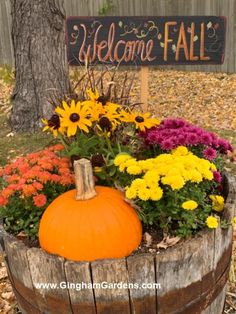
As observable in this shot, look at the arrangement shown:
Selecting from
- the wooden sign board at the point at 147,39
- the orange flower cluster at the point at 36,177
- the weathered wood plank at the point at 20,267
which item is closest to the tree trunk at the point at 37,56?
the wooden sign board at the point at 147,39

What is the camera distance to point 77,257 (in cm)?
182

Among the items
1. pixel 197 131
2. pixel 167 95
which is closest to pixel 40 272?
pixel 197 131

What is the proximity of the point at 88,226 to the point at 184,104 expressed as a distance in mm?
5371

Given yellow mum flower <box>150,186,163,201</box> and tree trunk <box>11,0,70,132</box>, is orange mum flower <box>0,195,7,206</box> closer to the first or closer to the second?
yellow mum flower <box>150,186,163,201</box>

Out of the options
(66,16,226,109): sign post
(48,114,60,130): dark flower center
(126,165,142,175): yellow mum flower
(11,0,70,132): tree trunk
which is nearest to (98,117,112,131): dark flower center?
(48,114,60,130): dark flower center

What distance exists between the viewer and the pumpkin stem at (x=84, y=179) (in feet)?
5.95

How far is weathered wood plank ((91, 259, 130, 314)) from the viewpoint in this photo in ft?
5.63

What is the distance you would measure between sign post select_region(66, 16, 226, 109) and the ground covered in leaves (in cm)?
110

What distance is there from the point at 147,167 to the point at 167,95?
5685mm

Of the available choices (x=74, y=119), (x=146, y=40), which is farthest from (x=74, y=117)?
(x=146, y=40)

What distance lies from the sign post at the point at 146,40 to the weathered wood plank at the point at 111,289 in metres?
2.96

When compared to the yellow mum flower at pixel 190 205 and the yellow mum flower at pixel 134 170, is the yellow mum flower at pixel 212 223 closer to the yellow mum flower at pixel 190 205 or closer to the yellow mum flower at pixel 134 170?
the yellow mum flower at pixel 190 205

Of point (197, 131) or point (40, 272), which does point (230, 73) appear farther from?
point (40, 272)

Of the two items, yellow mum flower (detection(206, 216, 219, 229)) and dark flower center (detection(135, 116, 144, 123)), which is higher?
dark flower center (detection(135, 116, 144, 123))
